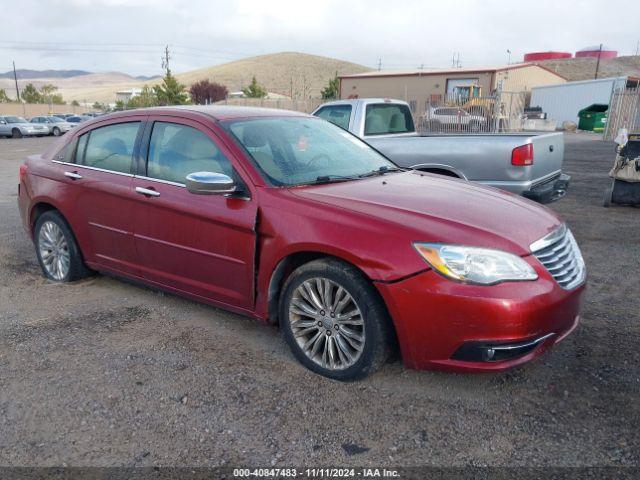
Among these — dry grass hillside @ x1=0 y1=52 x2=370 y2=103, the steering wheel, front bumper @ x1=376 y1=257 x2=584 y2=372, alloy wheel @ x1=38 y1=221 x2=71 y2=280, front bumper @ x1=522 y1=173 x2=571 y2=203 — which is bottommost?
alloy wheel @ x1=38 y1=221 x2=71 y2=280

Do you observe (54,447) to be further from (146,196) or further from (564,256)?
(564,256)

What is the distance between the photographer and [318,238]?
3.11m

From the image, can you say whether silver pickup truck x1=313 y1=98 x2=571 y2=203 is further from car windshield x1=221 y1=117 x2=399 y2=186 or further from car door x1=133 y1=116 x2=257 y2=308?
car door x1=133 y1=116 x2=257 y2=308

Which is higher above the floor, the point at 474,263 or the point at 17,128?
the point at 474,263

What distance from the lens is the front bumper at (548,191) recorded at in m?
6.08

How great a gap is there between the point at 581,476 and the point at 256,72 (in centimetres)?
13229

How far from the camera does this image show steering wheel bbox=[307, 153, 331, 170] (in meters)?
3.86

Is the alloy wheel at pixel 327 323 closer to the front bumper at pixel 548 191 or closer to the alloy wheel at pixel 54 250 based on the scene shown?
the alloy wheel at pixel 54 250

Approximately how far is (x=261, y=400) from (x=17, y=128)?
118 ft

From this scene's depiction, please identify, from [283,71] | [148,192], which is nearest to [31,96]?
[283,71]

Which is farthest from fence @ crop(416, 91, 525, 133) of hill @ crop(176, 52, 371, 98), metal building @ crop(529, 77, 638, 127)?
hill @ crop(176, 52, 371, 98)

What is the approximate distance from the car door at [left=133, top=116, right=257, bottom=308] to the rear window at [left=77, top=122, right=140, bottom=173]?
0.22 meters

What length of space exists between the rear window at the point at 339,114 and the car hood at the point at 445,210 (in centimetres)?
414

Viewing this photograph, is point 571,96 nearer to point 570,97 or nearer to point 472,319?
point 570,97
